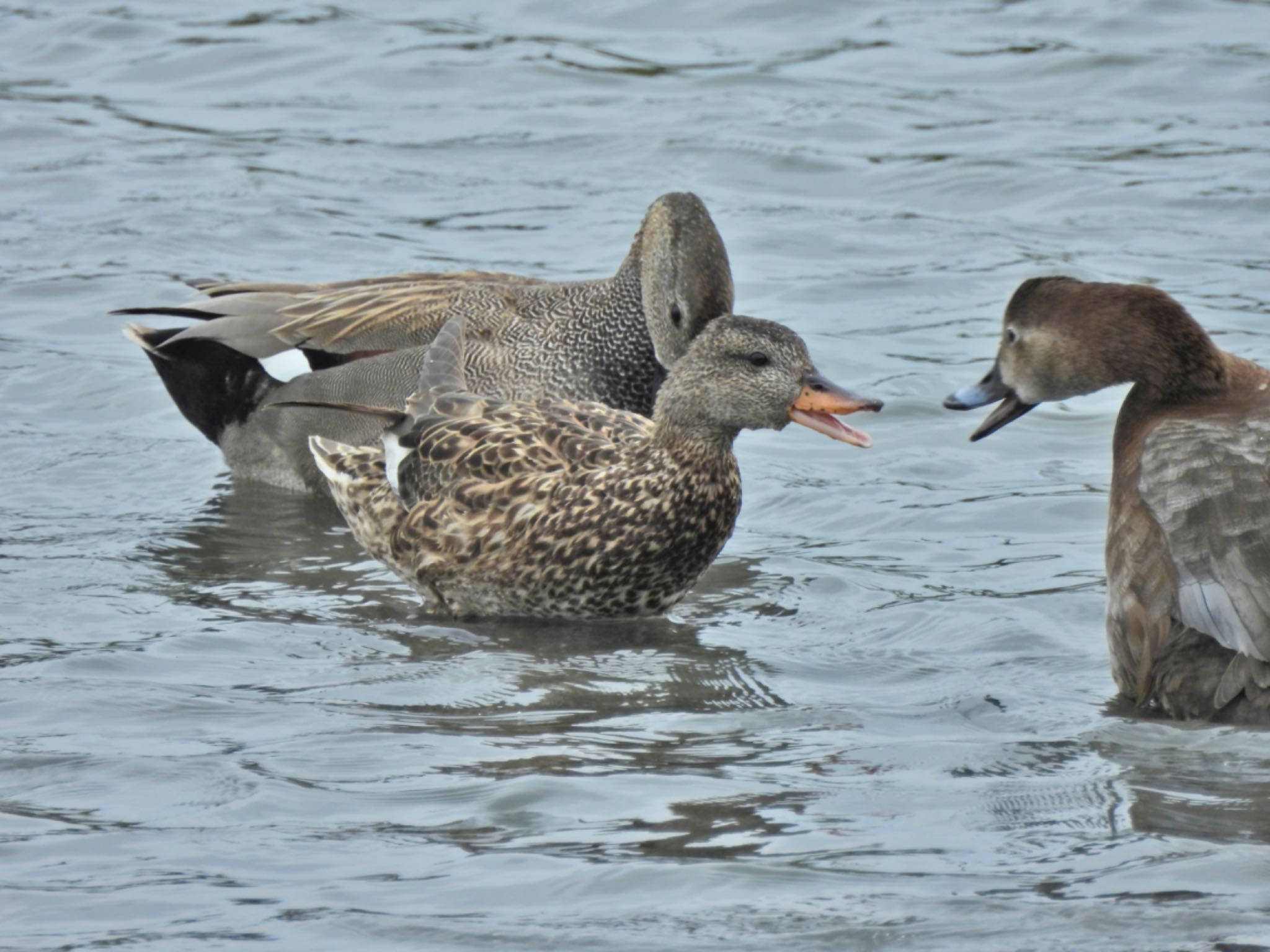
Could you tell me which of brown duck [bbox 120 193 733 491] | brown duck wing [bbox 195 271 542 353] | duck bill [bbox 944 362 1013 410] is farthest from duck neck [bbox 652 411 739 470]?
brown duck wing [bbox 195 271 542 353]

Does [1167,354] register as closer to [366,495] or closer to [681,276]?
[681,276]

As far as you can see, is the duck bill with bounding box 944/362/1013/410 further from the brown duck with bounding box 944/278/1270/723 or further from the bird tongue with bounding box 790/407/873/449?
the bird tongue with bounding box 790/407/873/449

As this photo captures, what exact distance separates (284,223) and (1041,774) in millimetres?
7614

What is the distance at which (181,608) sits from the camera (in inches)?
274

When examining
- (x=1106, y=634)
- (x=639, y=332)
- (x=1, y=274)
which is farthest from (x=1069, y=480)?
(x=1, y=274)

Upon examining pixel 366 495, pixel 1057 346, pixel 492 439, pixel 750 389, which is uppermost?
pixel 1057 346

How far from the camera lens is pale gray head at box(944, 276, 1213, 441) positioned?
6098 millimetres

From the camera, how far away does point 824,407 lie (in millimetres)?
6695

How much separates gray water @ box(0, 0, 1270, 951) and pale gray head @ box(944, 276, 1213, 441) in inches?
31.4

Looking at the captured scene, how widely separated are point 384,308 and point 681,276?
1.24 meters

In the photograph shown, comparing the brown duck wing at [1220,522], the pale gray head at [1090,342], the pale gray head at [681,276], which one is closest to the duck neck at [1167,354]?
the pale gray head at [1090,342]

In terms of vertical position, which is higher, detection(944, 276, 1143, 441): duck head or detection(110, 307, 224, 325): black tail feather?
detection(944, 276, 1143, 441): duck head

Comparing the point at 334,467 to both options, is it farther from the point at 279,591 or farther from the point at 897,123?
the point at 897,123

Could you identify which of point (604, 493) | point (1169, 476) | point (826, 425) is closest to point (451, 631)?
point (604, 493)
